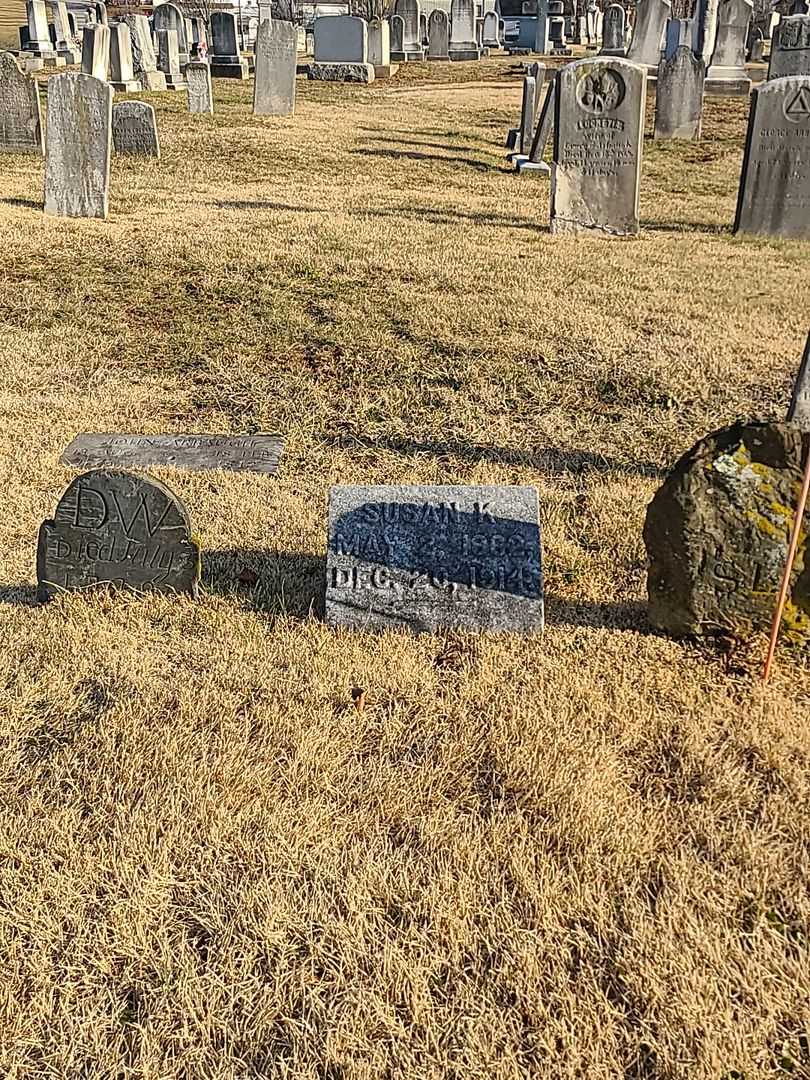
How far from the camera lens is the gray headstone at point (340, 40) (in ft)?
76.9

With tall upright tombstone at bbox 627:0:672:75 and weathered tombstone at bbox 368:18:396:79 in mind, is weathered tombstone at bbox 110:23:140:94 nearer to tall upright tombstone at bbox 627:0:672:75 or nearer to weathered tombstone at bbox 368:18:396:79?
weathered tombstone at bbox 368:18:396:79

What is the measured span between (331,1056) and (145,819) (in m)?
0.91

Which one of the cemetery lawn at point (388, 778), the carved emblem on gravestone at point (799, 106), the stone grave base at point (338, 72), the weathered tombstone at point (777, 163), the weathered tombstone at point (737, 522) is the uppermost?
the stone grave base at point (338, 72)

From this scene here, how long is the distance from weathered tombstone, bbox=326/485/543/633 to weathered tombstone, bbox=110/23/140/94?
65.6 ft

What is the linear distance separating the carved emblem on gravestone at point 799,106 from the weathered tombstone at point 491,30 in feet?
107

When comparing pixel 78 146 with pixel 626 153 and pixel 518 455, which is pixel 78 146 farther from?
pixel 518 455

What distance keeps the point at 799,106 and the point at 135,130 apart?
31.6ft

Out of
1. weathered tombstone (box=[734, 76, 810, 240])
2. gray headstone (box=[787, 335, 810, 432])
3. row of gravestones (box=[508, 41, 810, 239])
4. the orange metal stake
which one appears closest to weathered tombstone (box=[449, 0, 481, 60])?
row of gravestones (box=[508, 41, 810, 239])

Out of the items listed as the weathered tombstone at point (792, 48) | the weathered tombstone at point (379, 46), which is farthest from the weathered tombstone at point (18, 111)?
the weathered tombstone at point (379, 46)

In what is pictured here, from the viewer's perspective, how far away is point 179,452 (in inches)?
201

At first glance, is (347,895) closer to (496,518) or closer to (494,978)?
(494,978)

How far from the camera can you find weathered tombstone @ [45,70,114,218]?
9477 millimetres

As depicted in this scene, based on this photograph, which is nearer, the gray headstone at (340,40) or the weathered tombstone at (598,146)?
the weathered tombstone at (598,146)

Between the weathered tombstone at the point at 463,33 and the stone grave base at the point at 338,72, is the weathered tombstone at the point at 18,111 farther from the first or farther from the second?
the weathered tombstone at the point at 463,33
